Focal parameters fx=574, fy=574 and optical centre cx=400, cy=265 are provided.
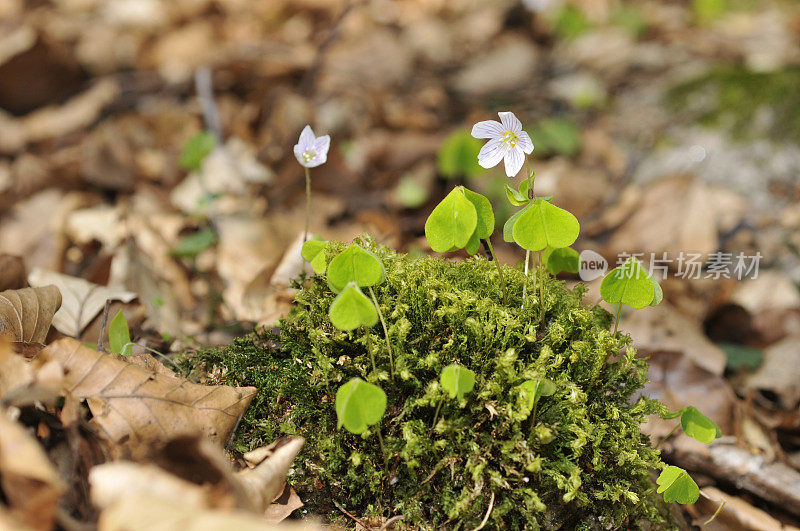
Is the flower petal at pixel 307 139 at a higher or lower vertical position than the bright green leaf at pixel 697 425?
higher

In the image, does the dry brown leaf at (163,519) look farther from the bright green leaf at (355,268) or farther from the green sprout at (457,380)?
the bright green leaf at (355,268)

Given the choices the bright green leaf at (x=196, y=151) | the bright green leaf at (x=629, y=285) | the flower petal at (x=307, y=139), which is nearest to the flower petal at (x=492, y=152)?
the bright green leaf at (x=629, y=285)

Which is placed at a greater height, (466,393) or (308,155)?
(308,155)

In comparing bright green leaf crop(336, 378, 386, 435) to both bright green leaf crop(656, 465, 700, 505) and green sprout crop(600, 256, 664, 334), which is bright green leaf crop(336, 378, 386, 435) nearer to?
green sprout crop(600, 256, 664, 334)

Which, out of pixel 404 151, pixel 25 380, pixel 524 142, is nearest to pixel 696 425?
pixel 524 142

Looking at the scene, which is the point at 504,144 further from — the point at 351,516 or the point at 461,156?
the point at 461,156

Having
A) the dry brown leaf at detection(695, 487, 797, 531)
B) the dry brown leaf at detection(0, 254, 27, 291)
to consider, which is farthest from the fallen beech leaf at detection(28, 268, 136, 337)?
the dry brown leaf at detection(695, 487, 797, 531)
